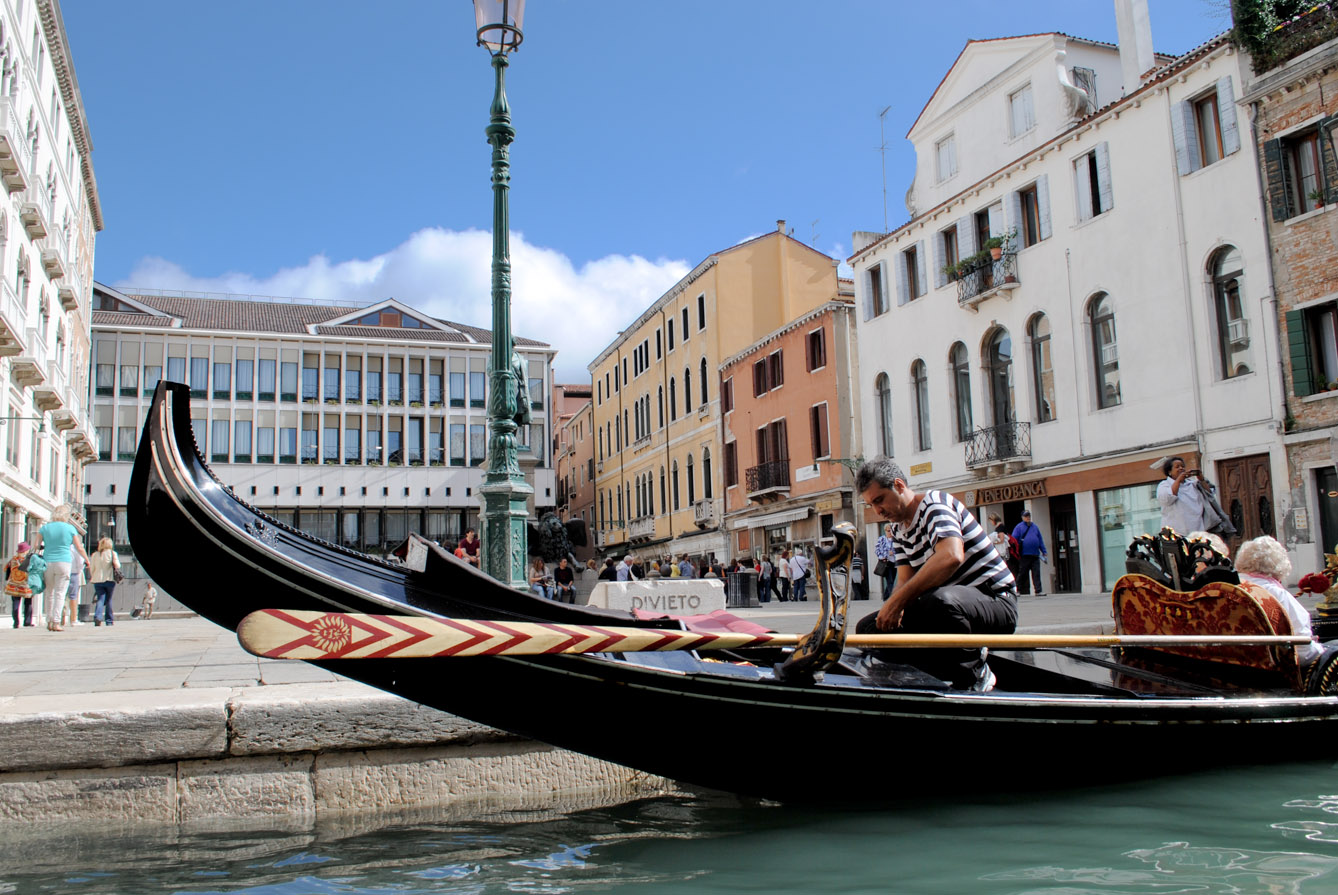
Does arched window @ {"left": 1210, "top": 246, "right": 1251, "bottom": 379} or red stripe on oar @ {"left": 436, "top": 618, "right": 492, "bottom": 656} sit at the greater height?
arched window @ {"left": 1210, "top": 246, "right": 1251, "bottom": 379}

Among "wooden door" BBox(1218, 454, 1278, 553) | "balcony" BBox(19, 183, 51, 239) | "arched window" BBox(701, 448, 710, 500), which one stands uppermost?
"balcony" BBox(19, 183, 51, 239)

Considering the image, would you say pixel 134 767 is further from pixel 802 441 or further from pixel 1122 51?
pixel 802 441

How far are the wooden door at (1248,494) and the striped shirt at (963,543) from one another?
11620mm

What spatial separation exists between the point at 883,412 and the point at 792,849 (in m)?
20.4

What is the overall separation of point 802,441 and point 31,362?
54.9 ft

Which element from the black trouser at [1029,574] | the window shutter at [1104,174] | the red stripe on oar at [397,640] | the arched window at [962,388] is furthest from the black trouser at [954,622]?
the arched window at [962,388]

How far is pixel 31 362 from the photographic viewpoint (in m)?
22.1

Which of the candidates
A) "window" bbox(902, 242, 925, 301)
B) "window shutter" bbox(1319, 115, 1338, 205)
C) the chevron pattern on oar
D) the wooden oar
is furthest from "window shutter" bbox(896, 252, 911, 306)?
the chevron pattern on oar

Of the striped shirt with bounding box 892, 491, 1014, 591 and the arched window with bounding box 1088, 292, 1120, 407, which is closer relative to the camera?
the striped shirt with bounding box 892, 491, 1014, 591

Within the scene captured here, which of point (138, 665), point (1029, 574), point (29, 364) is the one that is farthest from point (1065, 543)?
point (29, 364)

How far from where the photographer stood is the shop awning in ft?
86.2

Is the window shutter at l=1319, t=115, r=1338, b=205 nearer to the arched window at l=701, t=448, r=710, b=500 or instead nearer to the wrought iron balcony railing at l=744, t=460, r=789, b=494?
the wrought iron balcony railing at l=744, t=460, r=789, b=494

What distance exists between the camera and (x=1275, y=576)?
4676 millimetres

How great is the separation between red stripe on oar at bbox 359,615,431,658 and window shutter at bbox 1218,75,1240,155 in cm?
1497
